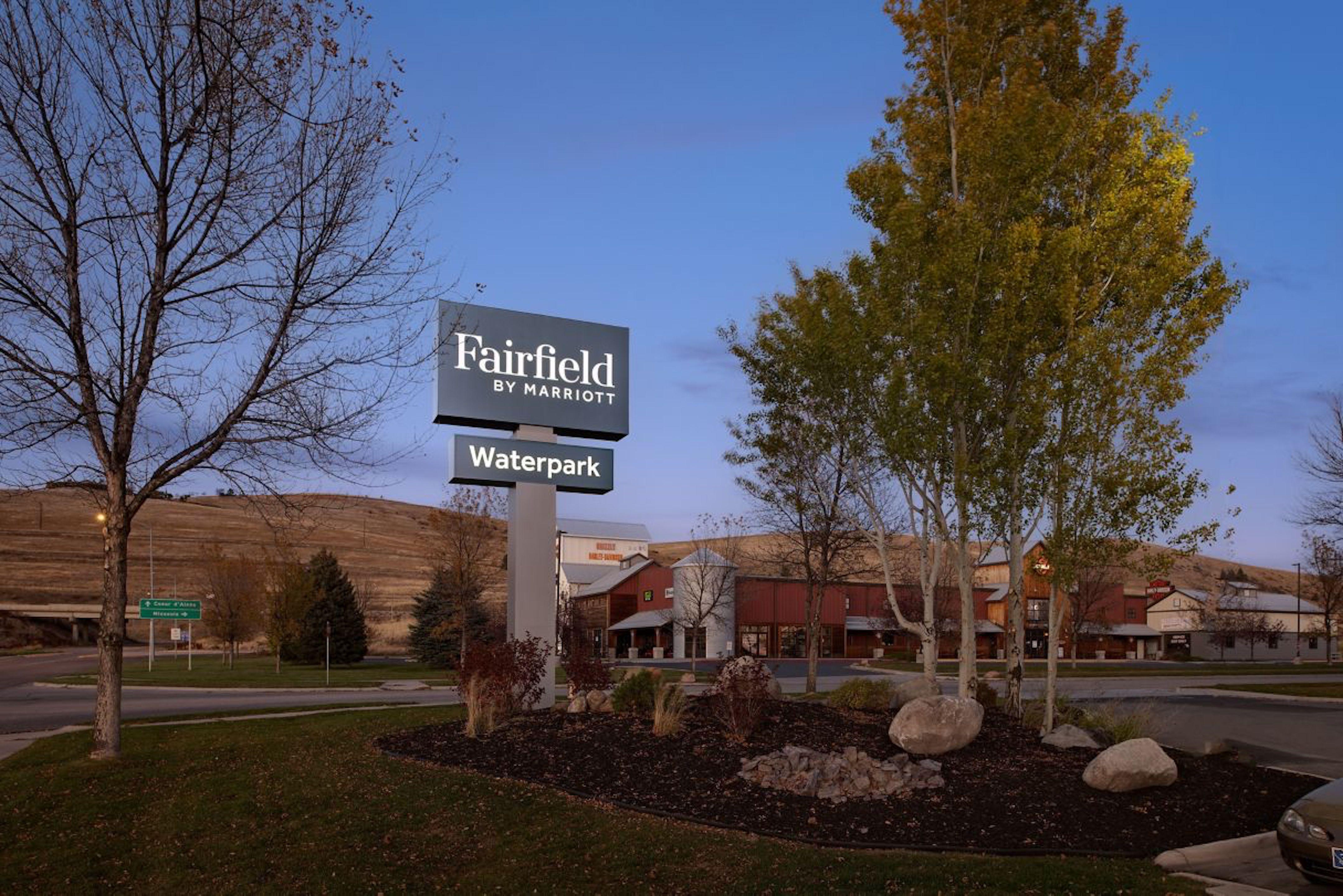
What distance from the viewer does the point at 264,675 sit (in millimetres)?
42312

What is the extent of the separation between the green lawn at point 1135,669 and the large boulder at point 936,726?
26472 millimetres

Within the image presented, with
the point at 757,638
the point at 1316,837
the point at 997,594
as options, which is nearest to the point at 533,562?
the point at 1316,837

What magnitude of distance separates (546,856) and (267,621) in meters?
46.2

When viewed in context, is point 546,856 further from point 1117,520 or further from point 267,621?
point 267,621

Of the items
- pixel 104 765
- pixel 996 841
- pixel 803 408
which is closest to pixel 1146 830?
pixel 996 841

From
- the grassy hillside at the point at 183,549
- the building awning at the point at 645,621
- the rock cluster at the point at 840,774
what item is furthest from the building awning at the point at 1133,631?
the rock cluster at the point at 840,774

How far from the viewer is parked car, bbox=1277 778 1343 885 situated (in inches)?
317

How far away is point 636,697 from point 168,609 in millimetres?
37320

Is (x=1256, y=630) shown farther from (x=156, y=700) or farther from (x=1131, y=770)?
(x=156, y=700)

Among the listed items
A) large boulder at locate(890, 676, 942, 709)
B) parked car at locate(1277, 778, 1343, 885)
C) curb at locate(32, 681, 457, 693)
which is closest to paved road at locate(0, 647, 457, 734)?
curb at locate(32, 681, 457, 693)

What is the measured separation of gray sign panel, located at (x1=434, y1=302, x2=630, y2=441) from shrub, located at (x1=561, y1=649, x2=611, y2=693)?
5.31 m

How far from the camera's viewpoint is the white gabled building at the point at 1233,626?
72188 mm

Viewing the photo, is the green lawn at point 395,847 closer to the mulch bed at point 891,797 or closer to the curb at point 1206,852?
the curb at point 1206,852

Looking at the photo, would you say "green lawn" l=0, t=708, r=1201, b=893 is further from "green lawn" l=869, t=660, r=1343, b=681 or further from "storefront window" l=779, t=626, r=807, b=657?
"storefront window" l=779, t=626, r=807, b=657
